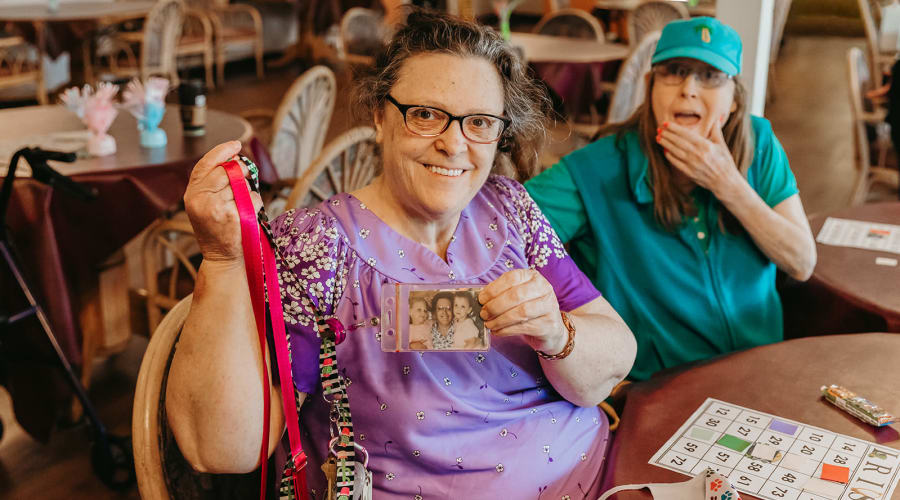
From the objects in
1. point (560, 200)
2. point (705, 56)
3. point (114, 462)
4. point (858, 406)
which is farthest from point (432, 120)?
point (114, 462)

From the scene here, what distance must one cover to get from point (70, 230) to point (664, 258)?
1989mm

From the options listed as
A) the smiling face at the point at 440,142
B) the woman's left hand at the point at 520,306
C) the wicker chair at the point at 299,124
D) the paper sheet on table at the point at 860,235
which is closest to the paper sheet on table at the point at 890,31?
the paper sheet on table at the point at 860,235

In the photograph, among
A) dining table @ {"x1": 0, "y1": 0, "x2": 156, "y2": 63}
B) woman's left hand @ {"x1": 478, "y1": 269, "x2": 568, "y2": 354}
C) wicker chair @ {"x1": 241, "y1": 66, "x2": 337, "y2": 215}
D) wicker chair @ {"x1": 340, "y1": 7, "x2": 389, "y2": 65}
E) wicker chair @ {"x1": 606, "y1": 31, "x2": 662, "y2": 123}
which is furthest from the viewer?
dining table @ {"x1": 0, "y1": 0, "x2": 156, "y2": 63}

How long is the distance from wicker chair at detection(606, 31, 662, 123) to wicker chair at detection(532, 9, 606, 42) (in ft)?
4.94

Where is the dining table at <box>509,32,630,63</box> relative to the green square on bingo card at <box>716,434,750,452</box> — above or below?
above

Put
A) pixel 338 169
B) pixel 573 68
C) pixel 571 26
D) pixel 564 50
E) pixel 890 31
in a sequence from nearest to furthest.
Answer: pixel 338 169 → pixel 890 31 → pixel 573 68 → pixel 564 50 → pixel 571 26

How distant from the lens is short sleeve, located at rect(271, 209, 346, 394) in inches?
49.8

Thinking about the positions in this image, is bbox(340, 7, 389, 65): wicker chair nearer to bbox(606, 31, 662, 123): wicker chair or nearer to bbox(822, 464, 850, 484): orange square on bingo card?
bbox(606, 31, 662, 123): wicker chair

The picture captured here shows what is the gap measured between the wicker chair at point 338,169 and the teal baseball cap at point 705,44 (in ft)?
2.77

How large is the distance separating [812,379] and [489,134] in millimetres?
760

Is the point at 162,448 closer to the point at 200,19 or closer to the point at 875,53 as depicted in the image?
the point at 875,53

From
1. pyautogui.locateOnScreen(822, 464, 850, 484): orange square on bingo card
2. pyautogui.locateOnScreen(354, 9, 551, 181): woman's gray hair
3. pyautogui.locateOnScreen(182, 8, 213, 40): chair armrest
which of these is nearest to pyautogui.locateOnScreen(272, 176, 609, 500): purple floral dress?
pyautogui.locateOnScreen(354, 9, 551, 181): woman's gray hair

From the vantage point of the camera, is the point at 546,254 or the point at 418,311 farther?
the point at 546,254

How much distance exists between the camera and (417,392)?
51.6 inches
